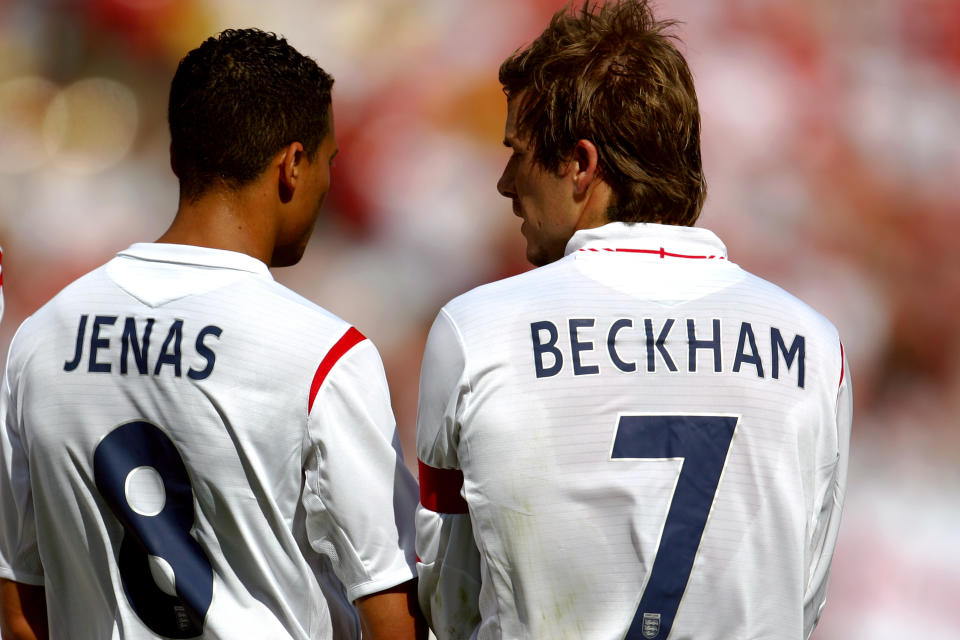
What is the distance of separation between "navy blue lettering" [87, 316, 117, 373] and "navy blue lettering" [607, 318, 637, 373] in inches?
26.6

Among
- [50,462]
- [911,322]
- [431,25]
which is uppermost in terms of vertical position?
[431,25]

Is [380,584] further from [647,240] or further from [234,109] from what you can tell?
[234,109]

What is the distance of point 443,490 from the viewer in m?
1.48

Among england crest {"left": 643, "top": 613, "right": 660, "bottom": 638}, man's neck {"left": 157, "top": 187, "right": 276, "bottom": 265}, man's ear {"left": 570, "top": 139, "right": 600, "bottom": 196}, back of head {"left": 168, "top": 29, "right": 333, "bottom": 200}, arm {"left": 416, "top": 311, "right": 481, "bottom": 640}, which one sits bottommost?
england crest {"left": 643, "top": 613, "right": 660, "bottom": 638}

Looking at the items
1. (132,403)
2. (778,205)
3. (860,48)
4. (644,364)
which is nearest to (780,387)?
(644,364)

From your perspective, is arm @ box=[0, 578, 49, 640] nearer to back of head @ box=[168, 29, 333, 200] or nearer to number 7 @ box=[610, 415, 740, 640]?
back of head @ box=[168, 29, 333, 200]

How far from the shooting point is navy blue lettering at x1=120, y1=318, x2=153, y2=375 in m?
1.47

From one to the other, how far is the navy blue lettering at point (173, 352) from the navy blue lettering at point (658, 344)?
622 mm

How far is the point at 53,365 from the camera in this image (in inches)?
59.6

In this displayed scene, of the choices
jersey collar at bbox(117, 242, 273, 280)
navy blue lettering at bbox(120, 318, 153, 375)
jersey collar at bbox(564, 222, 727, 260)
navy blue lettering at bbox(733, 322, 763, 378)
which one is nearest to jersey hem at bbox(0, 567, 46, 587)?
navy blue lettering at bbox(120, 318, 153, 375)

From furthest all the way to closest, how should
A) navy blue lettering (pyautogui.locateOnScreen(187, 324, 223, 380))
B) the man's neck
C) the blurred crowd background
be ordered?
the blurred crowd background
the man's neck
navy blue lettering (pyautogui.locateOnScreen(187, 324, 223, 380))

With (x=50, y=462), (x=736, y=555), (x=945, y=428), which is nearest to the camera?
(x=736, y=555)

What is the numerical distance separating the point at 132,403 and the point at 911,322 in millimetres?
2390

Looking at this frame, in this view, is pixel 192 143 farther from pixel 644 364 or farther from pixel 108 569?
pixel 644 364
